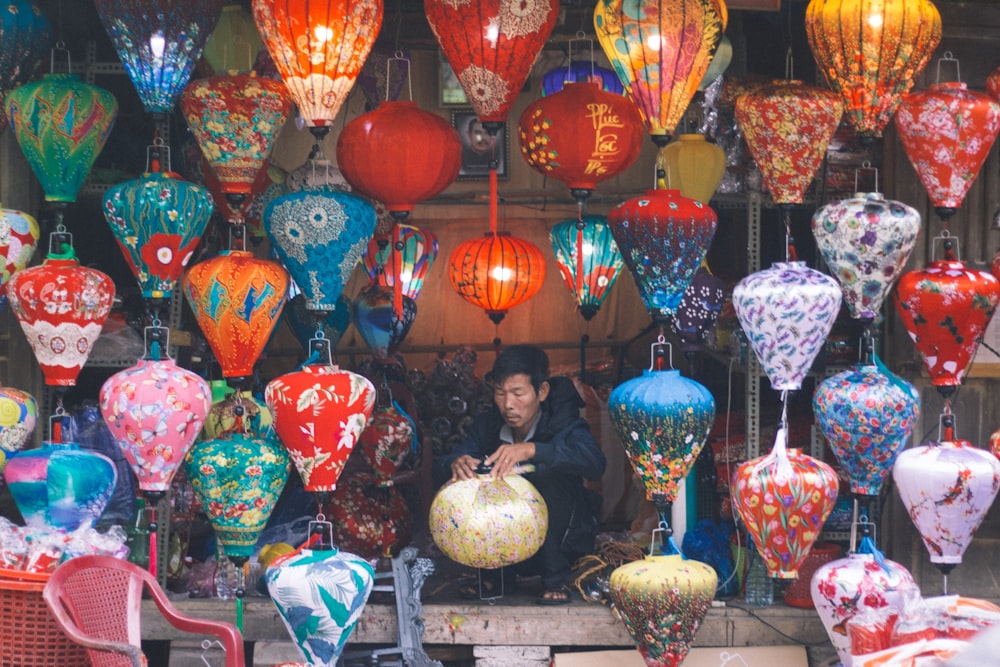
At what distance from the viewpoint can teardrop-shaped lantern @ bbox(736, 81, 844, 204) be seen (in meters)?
4.21

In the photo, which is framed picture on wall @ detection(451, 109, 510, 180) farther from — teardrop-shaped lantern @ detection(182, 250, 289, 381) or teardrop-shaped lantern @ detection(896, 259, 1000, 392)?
teardrop-shaped lantern @ detection(896, 259, 1000, 392)

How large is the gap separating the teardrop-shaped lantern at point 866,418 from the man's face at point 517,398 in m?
0.98

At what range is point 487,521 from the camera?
4285mm

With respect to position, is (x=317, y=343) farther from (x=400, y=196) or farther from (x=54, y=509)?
(x=54, y=509)

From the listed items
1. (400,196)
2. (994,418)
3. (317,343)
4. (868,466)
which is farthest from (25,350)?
(994,418)

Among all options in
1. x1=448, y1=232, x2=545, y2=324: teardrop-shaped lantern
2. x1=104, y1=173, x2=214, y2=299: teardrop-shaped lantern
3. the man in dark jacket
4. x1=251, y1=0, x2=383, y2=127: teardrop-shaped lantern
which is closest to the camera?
x1=251, y1=0, x2=383, y2=127: teardrop-shaped lantern

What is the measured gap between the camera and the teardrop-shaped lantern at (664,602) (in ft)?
13.2

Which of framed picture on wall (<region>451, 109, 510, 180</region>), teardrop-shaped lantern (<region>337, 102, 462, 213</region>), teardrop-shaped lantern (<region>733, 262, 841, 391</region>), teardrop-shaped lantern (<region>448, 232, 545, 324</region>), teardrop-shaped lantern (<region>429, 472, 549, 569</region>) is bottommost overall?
teardrop-shaped lantern (<region>429, 472, 549, 569</region>)

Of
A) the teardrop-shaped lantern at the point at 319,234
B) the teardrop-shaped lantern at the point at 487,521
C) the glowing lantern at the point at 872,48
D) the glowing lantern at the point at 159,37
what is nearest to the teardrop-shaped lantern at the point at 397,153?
the teardrop-shaped lantern at the point at 319,234

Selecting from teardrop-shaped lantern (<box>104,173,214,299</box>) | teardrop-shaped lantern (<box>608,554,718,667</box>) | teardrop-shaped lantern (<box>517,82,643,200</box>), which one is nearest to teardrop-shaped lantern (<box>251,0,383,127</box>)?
teardrop-shaped lantern (<box>104,173,214,299</box>)

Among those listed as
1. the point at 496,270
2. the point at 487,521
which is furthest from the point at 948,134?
the point at 487,521

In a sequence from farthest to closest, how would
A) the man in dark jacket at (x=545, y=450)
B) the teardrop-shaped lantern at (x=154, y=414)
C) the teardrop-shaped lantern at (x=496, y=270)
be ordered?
1. the teardrop-shaped lantern at (x=496, y=270)
2. the man in dark jacket at (x=545, y=450)
3. the teardrop-shaped lantern at (x=154, y=414)

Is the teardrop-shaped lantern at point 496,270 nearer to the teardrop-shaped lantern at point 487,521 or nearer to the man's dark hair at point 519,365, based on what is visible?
the man's dark hair at point 519,365

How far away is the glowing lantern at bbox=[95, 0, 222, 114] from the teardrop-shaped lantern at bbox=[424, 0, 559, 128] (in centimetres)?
68
